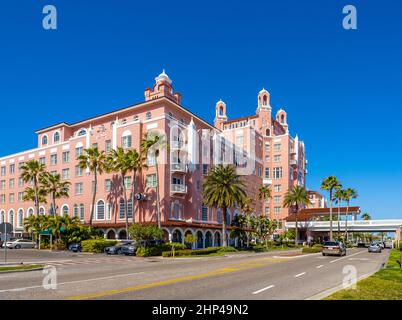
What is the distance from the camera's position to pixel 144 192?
56.8 m

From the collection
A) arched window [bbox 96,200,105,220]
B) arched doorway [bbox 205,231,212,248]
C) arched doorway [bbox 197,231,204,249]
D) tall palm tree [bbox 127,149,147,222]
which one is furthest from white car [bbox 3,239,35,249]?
arched doorway [bbox 205,231,212,248]

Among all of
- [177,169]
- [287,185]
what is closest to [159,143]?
[177,169]

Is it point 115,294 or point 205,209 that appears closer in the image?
point 115,294

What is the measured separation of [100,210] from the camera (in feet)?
205

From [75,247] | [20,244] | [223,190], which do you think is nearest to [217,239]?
[223,190]

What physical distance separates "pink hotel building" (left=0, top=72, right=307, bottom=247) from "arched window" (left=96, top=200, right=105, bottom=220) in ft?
0.52

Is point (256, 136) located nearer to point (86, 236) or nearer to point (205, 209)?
point (205, 209)

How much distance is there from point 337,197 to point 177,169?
189 ft

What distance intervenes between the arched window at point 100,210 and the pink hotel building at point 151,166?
0.52ft

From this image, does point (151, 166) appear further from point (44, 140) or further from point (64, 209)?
point (44, 140)

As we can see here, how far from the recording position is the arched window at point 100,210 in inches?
2446

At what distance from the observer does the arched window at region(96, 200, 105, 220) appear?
62.1m

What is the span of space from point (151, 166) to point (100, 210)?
43.0ft

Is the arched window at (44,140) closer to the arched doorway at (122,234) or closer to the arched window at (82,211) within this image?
the arched window at (82,211)
